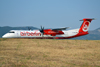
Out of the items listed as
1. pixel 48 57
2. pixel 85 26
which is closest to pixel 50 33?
pixel 85 26

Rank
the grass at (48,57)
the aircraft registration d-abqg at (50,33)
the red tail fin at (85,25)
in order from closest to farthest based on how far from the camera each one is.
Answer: the grass at (48,57), the aircraft registration d-abqg at (50,33), the red tail fin at (85,25)

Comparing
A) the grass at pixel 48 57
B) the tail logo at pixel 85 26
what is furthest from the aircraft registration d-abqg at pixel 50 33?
the grass at pixel 48 57

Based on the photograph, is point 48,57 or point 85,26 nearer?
point 48,57

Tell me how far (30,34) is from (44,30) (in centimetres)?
490

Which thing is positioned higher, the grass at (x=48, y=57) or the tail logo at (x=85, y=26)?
the tail logo at (x=85, y=26)

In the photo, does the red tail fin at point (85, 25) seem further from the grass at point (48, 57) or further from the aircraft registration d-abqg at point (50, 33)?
the grass at point (48, 57)

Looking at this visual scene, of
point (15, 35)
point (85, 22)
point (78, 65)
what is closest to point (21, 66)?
point (78, 65)

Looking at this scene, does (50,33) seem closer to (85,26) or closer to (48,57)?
(85,26)

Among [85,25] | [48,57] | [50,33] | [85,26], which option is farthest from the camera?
[85,26]

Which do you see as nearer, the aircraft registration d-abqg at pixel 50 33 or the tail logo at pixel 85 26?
the aircraft registration d-abqg at pixel 50 33

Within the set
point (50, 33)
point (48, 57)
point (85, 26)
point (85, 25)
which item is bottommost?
point (48, 57)

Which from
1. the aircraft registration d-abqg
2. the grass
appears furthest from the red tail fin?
the grass

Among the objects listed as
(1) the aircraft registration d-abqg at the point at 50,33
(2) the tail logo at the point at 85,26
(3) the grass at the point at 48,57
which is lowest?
(3) the grass at the point at 48,57

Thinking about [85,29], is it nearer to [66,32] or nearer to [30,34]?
[66,32]
